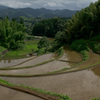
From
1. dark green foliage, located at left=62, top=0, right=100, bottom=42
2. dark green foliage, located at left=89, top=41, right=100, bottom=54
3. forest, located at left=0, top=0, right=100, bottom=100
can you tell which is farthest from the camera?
dark green foliage, located at left=62, top=0, right=100, bottom=42

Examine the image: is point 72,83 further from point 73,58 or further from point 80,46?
point 80,46

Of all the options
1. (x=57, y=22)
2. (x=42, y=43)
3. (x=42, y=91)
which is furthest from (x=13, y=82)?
(x=57, y=22)

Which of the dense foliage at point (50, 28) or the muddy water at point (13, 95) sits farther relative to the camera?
the dense foliage at point (50, 28)

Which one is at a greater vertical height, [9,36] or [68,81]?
[9,36]

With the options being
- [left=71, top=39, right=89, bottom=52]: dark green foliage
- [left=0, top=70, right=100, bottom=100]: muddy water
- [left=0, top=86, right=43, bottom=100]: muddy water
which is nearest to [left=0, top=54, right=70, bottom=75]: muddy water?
[left=0, top=70, right=100, bottom=100]: muddy water

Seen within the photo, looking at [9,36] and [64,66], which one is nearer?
[64,66]

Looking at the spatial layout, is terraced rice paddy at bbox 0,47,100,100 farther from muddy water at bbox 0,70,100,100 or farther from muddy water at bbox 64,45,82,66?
muddy water at bbox 64,45,82,66

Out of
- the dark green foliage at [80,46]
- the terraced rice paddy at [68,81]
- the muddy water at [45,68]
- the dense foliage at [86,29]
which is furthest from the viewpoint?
the dense foliage at [86,29]

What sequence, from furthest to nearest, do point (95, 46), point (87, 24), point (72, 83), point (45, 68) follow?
point (87, 24) → point (95, 46) → point (45, 68) → point (72, 83)

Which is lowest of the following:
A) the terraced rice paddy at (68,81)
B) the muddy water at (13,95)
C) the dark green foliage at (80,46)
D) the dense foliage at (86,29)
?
the muddy water at (13,95)

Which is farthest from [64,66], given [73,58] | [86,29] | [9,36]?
[9,36]

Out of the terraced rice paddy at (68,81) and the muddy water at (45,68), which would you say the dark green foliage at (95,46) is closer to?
the terraced rice paddy at (68,81)

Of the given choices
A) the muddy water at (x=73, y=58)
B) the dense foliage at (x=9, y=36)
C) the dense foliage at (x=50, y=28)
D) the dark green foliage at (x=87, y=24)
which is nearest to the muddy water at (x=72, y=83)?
the muddy water at (x=73, y=58)

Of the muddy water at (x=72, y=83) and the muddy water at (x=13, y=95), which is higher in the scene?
the muddy water at (x=72, y=83)
